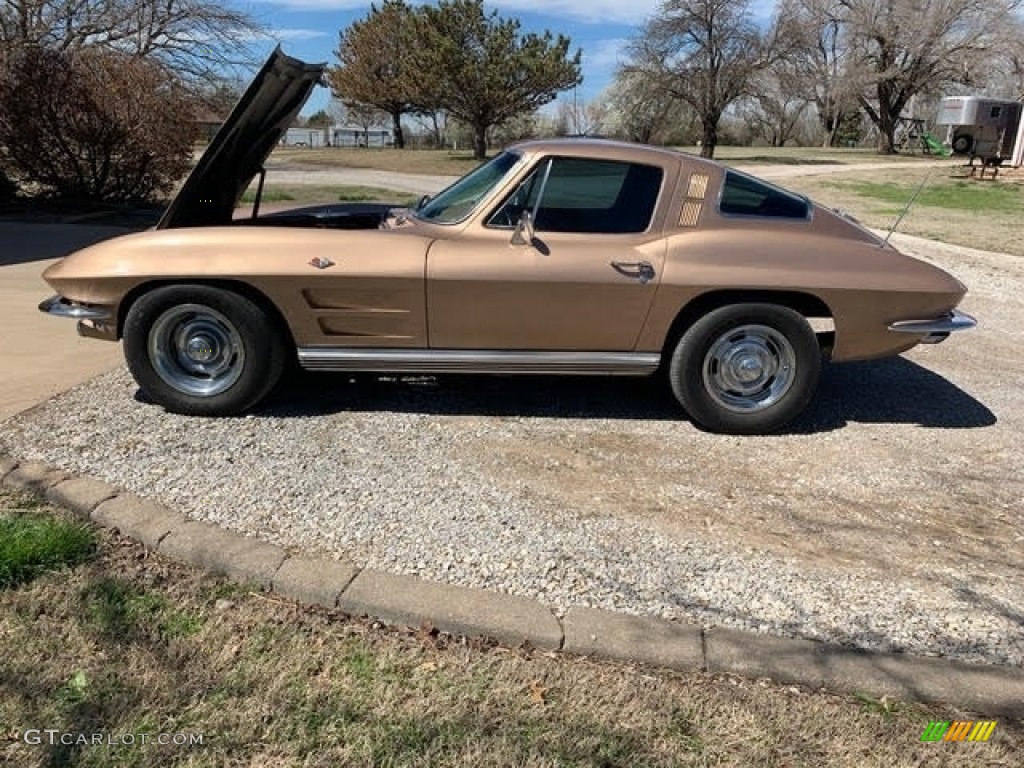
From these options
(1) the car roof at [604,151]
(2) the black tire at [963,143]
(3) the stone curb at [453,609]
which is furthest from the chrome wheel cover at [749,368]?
(2) the black tire at [963,143]

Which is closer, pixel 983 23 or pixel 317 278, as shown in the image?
pixel 317 278

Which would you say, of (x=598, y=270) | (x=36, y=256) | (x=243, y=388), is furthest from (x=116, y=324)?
(x=36, y=256)

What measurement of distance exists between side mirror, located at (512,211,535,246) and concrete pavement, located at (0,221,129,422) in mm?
2724

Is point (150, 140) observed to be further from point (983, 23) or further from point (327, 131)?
point (327, 131)

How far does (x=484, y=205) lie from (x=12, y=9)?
1913cm

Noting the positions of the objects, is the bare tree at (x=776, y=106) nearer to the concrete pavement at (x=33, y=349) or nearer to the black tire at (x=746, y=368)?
the concrete pavement at (x=33, y=349)

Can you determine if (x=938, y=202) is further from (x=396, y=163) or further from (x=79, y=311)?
(x=396, y=163)

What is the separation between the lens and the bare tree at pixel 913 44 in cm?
4338

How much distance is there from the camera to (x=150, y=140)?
13.1 m

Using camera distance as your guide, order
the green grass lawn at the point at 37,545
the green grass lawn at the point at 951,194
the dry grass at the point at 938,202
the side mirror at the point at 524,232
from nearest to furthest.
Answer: the green grass lawn at the point at 37,545 < the side mirror at the point at 524,232 < the dry grass at the point at 938,202 < the green grass lawn at the point at 951,194

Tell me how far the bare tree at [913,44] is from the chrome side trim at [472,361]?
4808 centimetres

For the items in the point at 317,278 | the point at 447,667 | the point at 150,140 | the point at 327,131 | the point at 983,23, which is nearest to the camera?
the point at 447,667

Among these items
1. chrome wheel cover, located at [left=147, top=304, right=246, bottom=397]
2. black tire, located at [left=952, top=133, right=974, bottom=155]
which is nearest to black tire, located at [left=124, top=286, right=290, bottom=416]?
chrome wheel cover, located at [left=147, top=304, right=246, bottom=397]

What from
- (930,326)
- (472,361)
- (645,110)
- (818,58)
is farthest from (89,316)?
(818,58)
